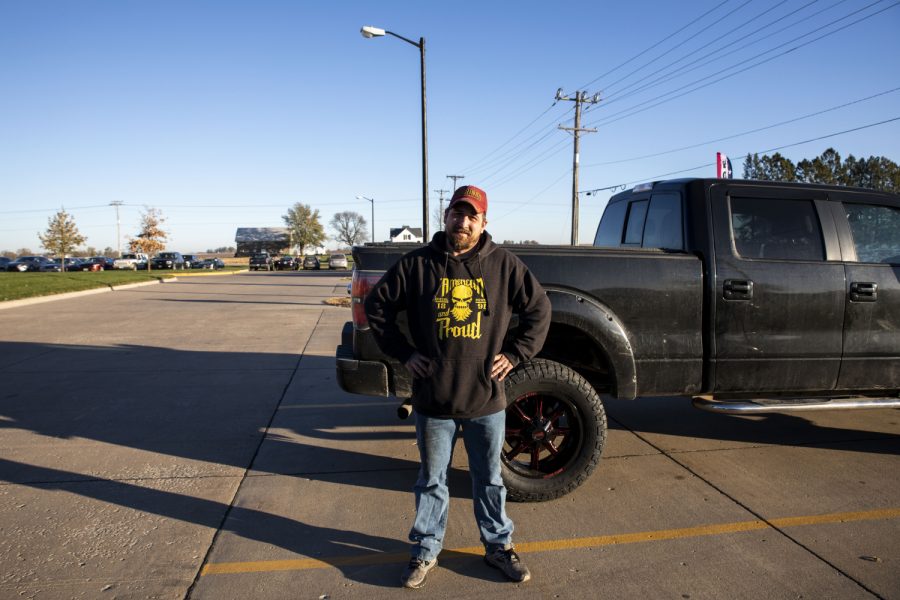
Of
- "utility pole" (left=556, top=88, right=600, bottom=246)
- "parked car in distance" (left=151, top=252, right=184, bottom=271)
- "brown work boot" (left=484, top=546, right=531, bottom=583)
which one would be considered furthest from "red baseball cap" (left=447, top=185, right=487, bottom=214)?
"parked car in distance" (left=151, top=252, right=184, bottom=271)

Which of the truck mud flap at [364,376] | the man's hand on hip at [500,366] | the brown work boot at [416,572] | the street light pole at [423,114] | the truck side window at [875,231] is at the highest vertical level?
the street light pole at [423,114]

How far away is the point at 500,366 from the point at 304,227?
99131mm

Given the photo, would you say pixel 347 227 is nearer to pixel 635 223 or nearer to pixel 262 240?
pixel 262 240

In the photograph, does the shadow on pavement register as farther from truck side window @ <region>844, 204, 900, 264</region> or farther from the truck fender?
truck side window @ <region>844, 204, 900, 264</region>

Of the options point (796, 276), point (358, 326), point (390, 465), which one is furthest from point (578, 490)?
point (796, 276)

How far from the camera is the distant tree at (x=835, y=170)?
39.7m

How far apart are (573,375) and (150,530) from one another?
8.27 ft

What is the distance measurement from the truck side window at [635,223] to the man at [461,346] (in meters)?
2.17

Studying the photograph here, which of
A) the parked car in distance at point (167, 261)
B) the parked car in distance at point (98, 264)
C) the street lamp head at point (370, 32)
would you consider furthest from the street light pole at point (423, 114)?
the parked car in distance at point (98, 264)

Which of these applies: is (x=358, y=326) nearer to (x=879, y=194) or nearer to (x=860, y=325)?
(x=860, y=325)

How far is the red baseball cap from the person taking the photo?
8.66 feet

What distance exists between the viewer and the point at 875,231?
4219 millimetres

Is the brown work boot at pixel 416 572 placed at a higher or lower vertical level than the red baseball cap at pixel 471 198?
lower

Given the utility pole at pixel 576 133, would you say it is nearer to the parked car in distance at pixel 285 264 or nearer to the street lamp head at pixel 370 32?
the street lamp head at pixel 370 32
